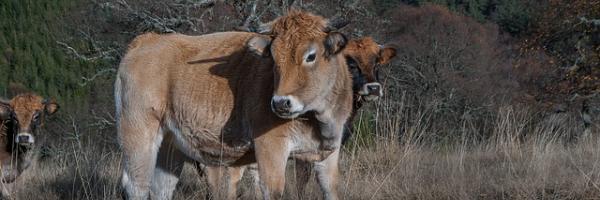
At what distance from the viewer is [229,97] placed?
716 cm

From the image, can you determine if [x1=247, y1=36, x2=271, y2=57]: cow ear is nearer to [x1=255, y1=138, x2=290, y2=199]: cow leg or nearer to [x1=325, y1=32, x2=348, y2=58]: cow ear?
[x1=325, y1=32, x2=348, y2=58]: cow ear

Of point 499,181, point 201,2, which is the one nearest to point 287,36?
point 499,181

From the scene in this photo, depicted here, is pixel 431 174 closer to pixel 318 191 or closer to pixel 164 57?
pixel 318 191

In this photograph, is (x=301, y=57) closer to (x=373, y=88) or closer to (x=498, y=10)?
(x=373, y=88)

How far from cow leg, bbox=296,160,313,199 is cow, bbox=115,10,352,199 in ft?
1.24

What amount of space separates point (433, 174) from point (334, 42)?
Answer: 1990 millimetres

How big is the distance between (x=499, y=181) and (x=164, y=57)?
124 inches

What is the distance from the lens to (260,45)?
6.70m

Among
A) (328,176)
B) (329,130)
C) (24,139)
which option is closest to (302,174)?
(328,176)

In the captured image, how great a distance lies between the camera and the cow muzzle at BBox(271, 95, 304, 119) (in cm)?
609

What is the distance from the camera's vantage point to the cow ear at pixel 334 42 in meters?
6.57

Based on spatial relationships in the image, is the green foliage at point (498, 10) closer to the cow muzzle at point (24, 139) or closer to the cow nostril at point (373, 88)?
the cow muzzle at point (24, 139)

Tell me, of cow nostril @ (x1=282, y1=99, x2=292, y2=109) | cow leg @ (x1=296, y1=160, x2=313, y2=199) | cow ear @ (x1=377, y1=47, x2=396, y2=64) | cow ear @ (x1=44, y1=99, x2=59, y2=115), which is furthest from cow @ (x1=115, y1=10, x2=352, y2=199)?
cow ear @ (x1=44, y1=99, x2=59, y2=115)

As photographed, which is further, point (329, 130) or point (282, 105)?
point (329, 130)
